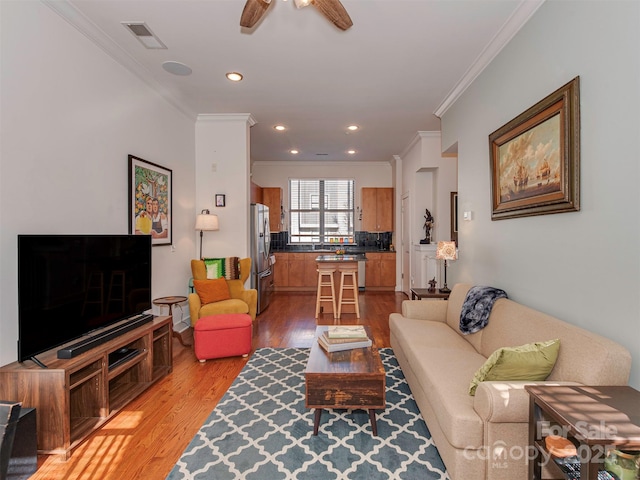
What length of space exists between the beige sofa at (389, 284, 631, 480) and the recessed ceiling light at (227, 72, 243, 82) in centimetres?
316

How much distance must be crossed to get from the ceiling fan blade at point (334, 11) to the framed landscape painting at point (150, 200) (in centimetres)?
237

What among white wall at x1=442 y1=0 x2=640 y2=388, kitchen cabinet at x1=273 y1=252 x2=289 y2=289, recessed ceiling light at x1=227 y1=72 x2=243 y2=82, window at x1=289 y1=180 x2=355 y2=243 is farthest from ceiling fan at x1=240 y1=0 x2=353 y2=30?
window at x1=289 y1=180 x2=355 y2=243

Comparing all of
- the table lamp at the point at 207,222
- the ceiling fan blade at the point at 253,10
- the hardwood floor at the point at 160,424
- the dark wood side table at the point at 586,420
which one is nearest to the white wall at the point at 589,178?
the dark wood side table at the point at 586,420

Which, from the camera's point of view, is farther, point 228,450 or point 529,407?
A: point 228,450

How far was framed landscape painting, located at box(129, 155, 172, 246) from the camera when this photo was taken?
10.8ft

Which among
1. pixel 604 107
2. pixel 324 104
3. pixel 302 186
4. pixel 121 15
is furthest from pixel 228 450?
pixel 302 186

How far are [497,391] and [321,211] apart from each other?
6.69m

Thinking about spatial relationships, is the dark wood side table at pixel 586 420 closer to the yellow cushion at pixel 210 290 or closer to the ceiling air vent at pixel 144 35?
the yellow cushion at pixel 210 290

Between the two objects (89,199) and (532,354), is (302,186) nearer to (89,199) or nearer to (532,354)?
(89,199)

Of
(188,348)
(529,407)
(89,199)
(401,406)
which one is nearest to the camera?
(529,407)

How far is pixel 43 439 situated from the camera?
6.23 feet

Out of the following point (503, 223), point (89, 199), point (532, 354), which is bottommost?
point (532, 354)

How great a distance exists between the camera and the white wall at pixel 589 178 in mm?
1584

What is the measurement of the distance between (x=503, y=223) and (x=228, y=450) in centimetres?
266
